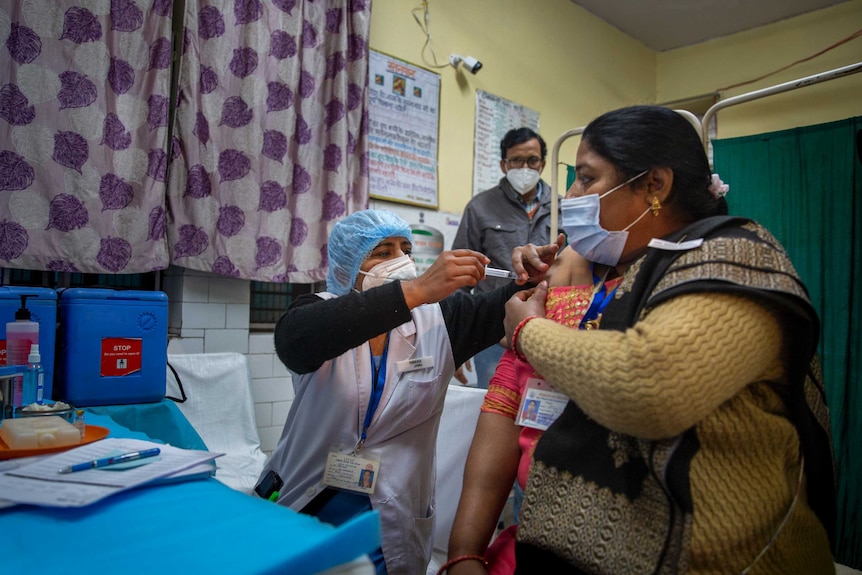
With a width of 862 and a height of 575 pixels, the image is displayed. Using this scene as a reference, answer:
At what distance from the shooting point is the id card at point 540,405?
3.62 ft

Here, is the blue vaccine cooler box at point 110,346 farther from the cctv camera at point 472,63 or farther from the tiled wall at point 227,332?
Answer: the cctv camera at point 472,63

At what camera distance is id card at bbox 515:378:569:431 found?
110 centimetres

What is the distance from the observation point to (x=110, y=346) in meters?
2.12

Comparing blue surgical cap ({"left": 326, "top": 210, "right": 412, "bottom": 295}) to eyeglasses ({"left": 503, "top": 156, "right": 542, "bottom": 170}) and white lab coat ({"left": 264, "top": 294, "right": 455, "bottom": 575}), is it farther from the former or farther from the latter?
eyeglasses ({"left": 503, "top": 156, "right": 542, "bottom": 170})

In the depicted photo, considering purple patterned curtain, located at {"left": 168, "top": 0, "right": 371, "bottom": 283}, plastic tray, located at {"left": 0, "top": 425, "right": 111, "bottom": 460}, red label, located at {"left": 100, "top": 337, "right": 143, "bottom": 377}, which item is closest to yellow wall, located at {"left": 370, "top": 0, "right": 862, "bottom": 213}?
purple patterned curtain, located at {"left": 168, "top": 0, "right": 371, "bottom": 283}

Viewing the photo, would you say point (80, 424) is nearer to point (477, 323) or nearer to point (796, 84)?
point (477, 323)

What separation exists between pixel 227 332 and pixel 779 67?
4908 mm

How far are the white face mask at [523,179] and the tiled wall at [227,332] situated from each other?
1595mm

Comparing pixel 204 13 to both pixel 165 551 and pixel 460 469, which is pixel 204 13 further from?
pixel 165 551

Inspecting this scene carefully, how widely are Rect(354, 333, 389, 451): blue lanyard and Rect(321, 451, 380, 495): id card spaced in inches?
1.6

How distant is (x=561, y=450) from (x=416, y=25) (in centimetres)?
348

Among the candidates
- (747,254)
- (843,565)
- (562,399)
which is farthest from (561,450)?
(843,565)

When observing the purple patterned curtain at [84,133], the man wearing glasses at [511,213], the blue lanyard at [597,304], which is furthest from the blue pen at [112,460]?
the man wearing glasses at [511,213]

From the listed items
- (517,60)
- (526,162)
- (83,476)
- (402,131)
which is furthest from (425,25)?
(83,476)
